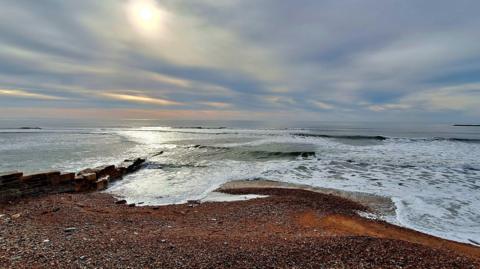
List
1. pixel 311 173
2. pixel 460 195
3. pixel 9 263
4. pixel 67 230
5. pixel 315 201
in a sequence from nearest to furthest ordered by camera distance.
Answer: pixel 9 263
pixel 67 230
pixel 315 201
pixel 460 195
pixel 311 173

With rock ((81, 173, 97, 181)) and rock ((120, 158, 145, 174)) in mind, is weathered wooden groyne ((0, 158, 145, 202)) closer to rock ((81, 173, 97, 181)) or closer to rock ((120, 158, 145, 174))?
rock ((81, 173, 97, 181))

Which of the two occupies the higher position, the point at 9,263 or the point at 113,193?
the point at 9,263

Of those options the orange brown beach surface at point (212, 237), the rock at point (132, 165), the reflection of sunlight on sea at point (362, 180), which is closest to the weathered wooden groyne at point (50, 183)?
the orange brown beach surface at point (212, 237)

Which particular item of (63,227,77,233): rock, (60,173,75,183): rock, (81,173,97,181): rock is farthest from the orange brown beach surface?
(81,173,97,181): rock

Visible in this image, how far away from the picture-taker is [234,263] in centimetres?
429

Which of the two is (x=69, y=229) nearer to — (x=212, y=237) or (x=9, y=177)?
(x=212, y=237)

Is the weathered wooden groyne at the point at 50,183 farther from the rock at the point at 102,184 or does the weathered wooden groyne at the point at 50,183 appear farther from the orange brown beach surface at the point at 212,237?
the orange brown beach surface at the point at 212,237

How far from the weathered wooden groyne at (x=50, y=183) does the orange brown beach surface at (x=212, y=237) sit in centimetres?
46

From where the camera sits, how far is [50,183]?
10000 millimetres

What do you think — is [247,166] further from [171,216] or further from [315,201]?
[171,216]

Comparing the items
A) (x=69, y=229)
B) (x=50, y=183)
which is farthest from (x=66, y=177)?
(x=69, y=229)

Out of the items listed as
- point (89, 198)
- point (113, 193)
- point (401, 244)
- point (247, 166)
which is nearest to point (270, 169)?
point (247, 166)

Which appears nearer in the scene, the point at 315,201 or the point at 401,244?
the point at 401,244

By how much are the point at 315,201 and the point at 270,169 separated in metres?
7.11
